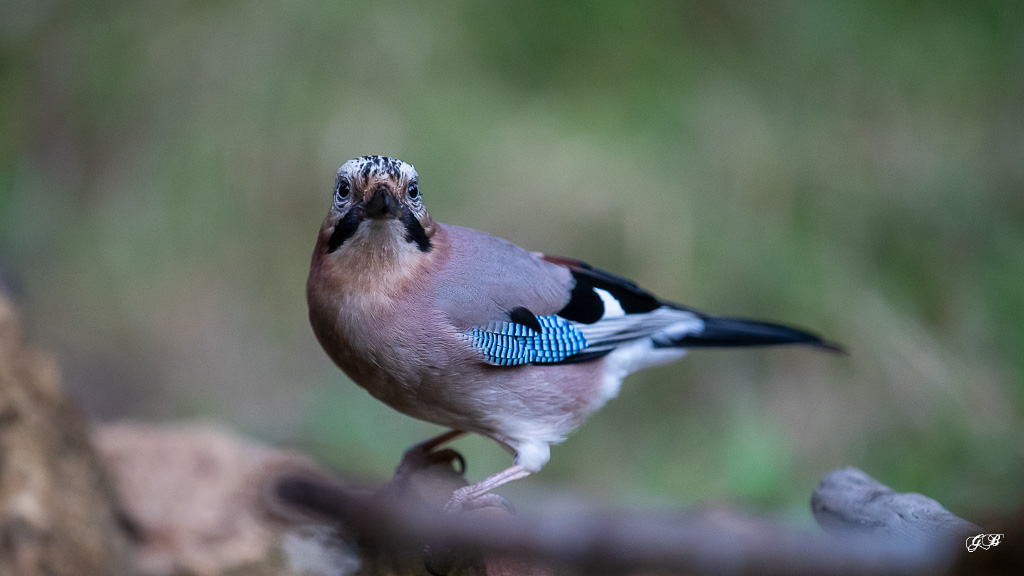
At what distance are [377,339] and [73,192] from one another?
4.76 metres

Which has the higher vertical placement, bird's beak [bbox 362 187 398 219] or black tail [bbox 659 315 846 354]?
black tail [bbox 659 315 846 354]

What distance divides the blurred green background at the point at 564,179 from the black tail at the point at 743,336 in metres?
2.41

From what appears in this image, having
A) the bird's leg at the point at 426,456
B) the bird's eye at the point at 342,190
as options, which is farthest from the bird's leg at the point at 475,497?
the bird's eye at the point at 342,190

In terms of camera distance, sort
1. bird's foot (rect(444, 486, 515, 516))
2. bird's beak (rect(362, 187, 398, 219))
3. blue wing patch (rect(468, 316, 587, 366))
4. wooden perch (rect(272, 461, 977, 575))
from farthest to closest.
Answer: blue wing patch (rect(468, 316, 587, 366)) → bird's foot (rect(444, 486, 515, 516)) → bird's beak (rect(362, 187, 398, 219)) → wooden perch (rect(272, 461, 977, 575))

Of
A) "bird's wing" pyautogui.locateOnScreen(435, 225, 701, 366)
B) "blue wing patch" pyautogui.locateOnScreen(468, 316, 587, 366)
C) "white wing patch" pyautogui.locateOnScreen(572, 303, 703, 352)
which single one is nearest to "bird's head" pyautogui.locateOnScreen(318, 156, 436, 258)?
"bird's wing" pyautogui.locateOnScreen(435, 225, 701, 366)

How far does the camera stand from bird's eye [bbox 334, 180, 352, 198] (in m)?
2.50

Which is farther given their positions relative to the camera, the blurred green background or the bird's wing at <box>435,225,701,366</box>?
the blurred green background

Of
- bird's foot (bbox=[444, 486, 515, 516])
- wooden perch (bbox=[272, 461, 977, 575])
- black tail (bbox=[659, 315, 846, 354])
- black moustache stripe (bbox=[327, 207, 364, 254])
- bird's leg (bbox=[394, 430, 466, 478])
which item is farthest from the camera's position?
black tail (bbox=[659, 315, 846, 354])

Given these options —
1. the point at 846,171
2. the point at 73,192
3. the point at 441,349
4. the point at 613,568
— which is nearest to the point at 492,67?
the point at 846,171

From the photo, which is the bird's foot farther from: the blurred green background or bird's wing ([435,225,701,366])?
the blurred green background

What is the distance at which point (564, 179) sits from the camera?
6.12m

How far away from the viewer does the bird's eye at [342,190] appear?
2498mm

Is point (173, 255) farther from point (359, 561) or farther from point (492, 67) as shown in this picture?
point (359, 561)
